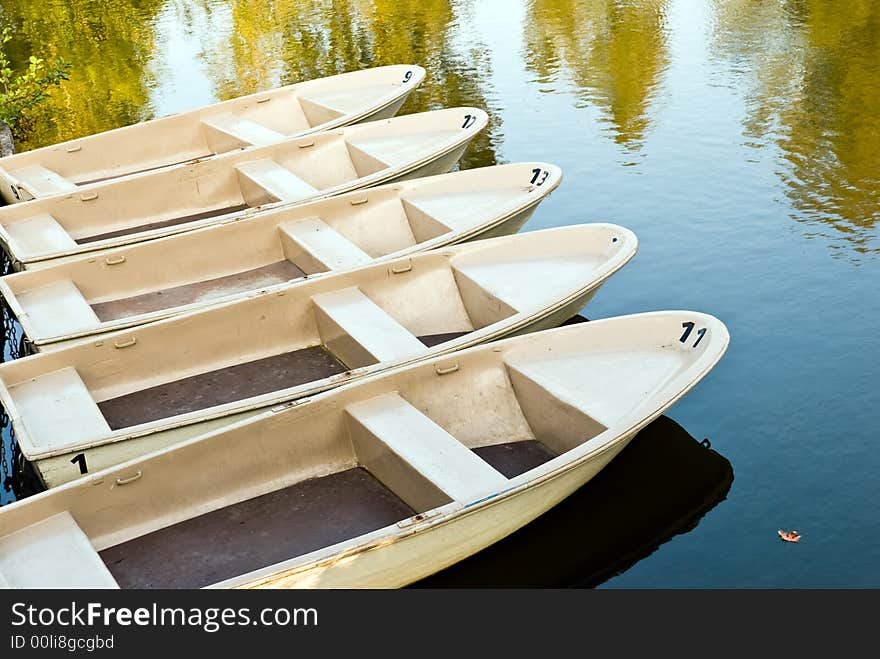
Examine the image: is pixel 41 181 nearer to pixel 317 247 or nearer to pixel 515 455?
pixel 317 247

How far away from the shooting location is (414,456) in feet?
15.5

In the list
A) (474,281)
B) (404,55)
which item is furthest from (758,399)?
(404,55)

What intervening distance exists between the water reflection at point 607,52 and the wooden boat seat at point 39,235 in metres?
4.70

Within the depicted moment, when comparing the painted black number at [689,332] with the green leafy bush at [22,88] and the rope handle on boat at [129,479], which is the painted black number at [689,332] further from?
the green leafy bush at [22,88]

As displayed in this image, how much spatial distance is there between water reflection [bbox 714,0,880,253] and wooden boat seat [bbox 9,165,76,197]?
5.19 m

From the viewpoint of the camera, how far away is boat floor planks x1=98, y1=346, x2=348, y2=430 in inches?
222

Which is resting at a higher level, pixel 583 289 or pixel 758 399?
pixel 583 289

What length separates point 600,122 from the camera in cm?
999

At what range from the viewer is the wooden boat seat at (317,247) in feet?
21.0

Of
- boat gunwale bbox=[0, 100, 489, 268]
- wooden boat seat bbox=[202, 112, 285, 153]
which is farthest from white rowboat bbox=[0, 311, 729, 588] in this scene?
wooden boat seat bbox=[202, 112, 285, 153]

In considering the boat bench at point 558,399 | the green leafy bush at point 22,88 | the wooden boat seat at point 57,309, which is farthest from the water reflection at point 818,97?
the green leafy bush at point 22,88

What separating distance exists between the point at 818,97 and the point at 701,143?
56.0 inches
